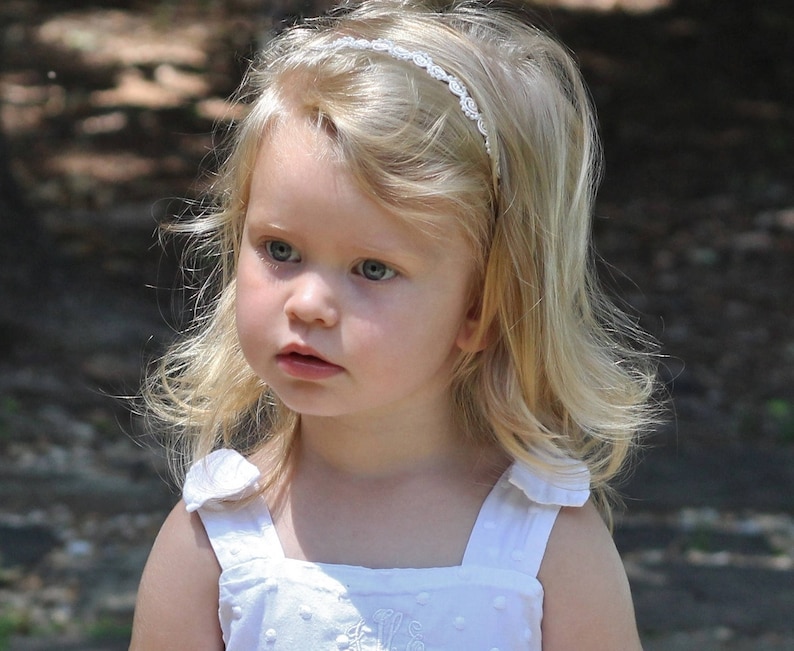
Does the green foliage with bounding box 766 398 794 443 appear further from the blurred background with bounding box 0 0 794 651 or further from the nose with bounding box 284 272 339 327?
the nose with bounding box 284 272 339 327

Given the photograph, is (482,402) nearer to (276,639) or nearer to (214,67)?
(276,639)

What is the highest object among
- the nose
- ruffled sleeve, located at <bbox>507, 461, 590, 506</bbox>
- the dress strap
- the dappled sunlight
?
the nose

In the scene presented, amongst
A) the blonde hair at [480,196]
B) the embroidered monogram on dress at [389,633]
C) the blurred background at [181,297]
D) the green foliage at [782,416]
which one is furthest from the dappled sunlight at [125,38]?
the embroidered monogram on dress at [389,633]

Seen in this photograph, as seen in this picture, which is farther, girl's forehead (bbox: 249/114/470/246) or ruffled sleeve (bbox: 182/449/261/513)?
ruffled sleeve (bbox: 182/449/261/513)

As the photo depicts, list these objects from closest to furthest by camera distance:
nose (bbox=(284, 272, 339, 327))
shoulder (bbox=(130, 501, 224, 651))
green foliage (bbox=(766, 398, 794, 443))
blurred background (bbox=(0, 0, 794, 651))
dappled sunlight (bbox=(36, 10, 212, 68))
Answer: nose (bbox=(284, 272, 339, 327)) < shoulder (bbox=(130, 501, 224, 651)) < blurred background (bbox=(0, 0, 794, 651)) < green foliage (bbox=(766, 398, 794, 443)) < dappled sunlight (bbox=(36, 10, 212, 68))

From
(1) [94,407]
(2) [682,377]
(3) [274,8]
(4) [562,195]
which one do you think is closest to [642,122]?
(2) [682,377]

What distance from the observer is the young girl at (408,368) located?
5.10 feet

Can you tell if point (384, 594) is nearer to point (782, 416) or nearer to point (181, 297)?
point (181, 297)

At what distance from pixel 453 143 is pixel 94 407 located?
312 centimetres

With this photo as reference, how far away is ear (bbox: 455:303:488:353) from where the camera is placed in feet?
5.61


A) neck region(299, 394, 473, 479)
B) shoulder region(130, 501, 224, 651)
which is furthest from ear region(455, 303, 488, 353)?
shoulder region(130, 501, 224, 651)

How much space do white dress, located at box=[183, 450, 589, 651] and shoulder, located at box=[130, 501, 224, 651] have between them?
18mm

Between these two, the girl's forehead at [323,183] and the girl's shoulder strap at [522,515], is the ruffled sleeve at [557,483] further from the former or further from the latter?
the girl's forehead at [323,183]

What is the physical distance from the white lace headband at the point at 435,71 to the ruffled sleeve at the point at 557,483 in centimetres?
44
